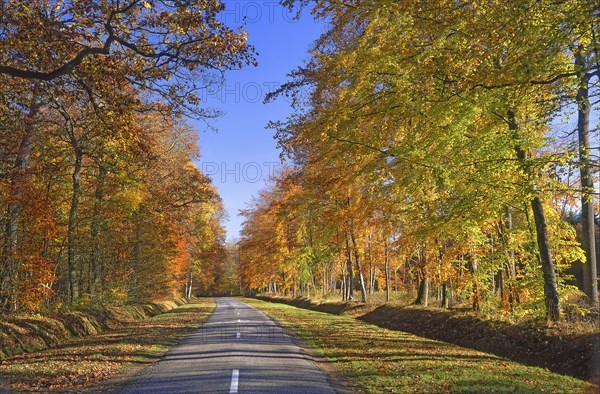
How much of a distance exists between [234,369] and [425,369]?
4473 millimetres

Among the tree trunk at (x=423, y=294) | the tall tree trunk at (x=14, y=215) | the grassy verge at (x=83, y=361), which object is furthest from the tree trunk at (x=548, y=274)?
the tall tree trunk at (x=14, y=215)

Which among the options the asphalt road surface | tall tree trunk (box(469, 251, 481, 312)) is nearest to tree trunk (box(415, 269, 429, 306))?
tall tree trunk (box(469, 251, 481, 312))

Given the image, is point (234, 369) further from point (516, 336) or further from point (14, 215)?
point (14, 215)

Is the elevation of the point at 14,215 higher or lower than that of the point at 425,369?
higher

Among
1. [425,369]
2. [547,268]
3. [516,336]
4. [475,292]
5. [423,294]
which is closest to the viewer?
[425,369]

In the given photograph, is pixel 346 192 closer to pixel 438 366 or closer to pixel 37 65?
pixel 438 366

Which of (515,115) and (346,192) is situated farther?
(346,192)

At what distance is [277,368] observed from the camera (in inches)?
400

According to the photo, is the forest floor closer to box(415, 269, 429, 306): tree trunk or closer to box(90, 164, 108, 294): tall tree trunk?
box(415, 269, 429, 306): tree trunk

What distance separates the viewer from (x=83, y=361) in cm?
1152

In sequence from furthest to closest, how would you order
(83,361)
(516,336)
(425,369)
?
(516,336), (83,361), (425,369)

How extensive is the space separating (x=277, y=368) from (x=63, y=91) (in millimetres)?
8153

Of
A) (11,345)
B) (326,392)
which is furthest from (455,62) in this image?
(11,345)

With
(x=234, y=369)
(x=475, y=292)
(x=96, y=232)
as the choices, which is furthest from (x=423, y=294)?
(x=96, y=232)
